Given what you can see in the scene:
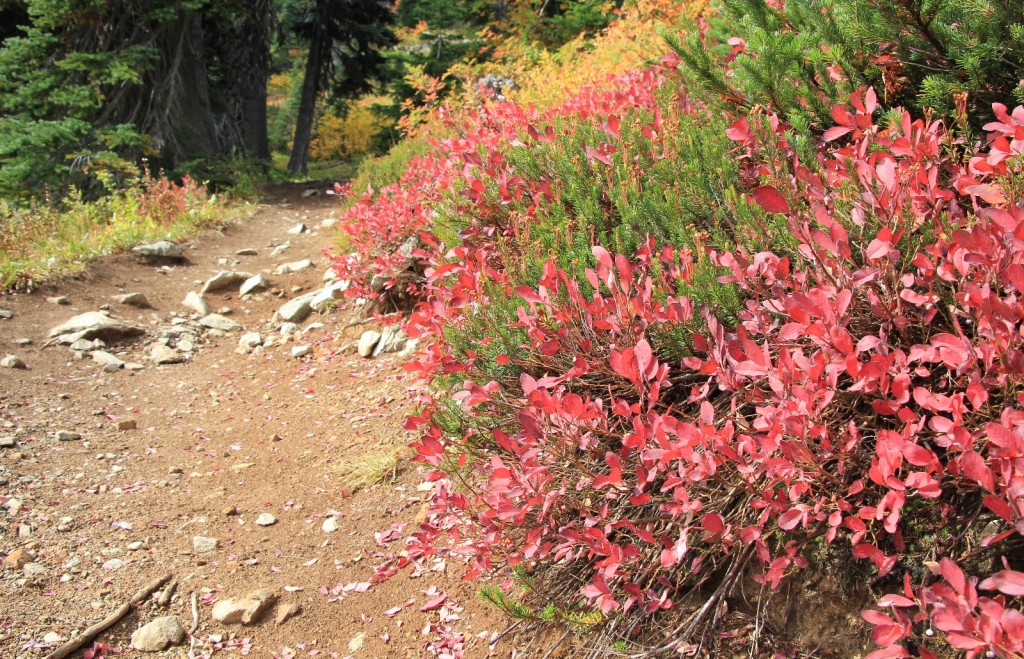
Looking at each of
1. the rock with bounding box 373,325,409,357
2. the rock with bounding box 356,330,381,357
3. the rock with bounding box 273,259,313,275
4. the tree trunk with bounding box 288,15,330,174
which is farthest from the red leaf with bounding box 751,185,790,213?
the tree trunk with bounding box 288,15,330,174

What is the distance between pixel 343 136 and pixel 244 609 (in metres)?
25.5

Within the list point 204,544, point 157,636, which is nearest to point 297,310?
point 204,544

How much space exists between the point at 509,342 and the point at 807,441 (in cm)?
111

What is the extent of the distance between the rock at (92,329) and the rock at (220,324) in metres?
0.56

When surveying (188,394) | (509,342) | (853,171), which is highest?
(853,171)

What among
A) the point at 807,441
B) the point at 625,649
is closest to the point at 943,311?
the point at 807,441

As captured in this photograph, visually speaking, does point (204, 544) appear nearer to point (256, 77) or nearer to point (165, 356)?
point (165, 356)

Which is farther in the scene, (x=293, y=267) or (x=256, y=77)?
(x=256, y=77)

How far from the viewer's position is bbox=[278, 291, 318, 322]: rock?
6.22 meters

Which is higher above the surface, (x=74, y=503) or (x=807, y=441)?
(x=807, y=441)

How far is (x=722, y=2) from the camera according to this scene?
2973mm

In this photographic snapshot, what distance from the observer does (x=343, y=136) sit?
26.2 metres

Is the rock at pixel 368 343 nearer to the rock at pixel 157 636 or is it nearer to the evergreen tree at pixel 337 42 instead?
the rock at pixel 157 636

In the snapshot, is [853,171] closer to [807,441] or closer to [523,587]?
[807,441]
